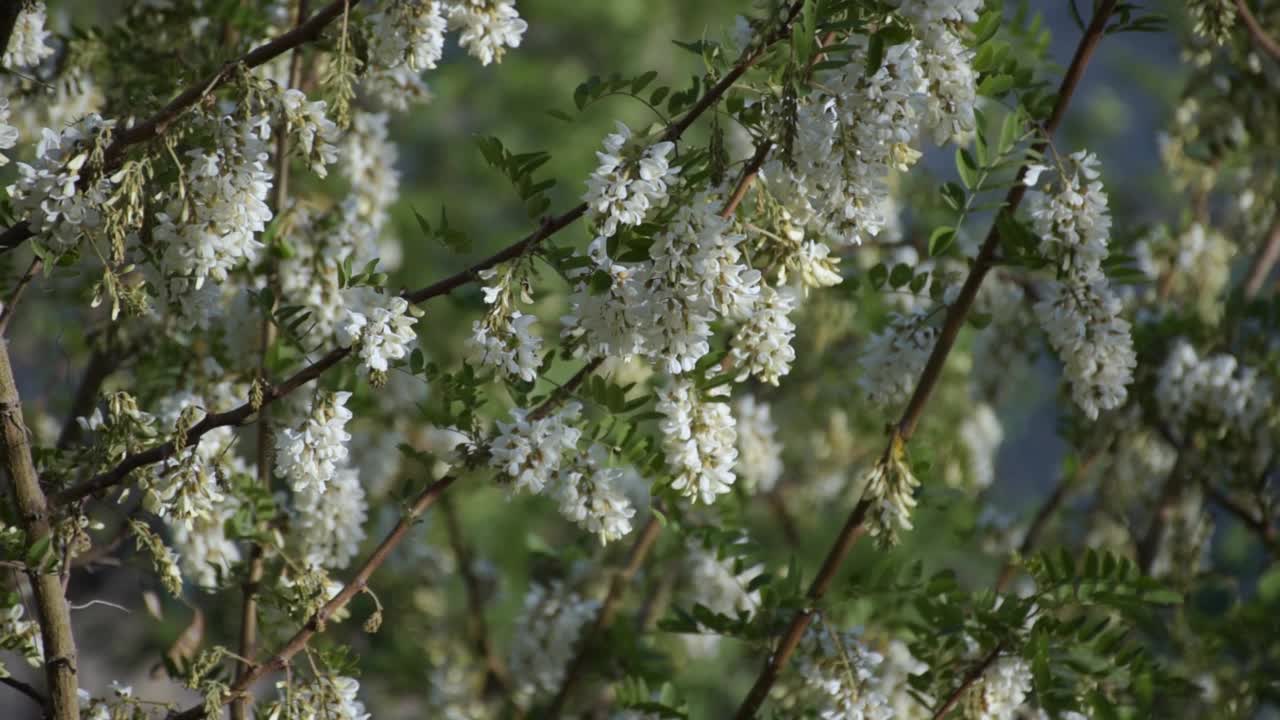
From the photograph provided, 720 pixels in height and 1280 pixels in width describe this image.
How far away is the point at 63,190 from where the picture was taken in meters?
1.21

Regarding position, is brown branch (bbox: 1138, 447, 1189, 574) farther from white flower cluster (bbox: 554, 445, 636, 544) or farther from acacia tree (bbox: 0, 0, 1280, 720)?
white flower cluster (bbox: 554, 445, 636, 544)

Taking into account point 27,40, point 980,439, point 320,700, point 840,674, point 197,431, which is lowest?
point 320,700

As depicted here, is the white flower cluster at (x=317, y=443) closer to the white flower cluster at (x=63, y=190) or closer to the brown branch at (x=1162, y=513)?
the white flower cluster at (x=63, y=190)

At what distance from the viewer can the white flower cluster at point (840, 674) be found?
60.0 inches

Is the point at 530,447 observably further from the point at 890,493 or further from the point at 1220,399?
the point at 1220,399

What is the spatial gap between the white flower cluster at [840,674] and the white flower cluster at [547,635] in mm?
715

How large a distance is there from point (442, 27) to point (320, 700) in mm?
755

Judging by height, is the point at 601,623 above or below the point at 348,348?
above

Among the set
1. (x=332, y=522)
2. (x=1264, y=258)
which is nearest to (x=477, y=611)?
(x=332, y=522)

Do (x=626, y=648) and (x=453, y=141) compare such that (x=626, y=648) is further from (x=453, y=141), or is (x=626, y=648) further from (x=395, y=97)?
(x=453, y=141)

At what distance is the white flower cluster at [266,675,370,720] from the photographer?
4.39ft

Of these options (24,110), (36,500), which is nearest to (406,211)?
(24,110)

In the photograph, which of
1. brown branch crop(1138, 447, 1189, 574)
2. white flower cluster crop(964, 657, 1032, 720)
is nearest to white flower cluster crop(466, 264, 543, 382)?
white flower cluster crop(964, 657, 1032, 720)

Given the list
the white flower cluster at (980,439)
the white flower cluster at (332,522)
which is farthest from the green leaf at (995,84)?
the white flower cluster at (980,439)
